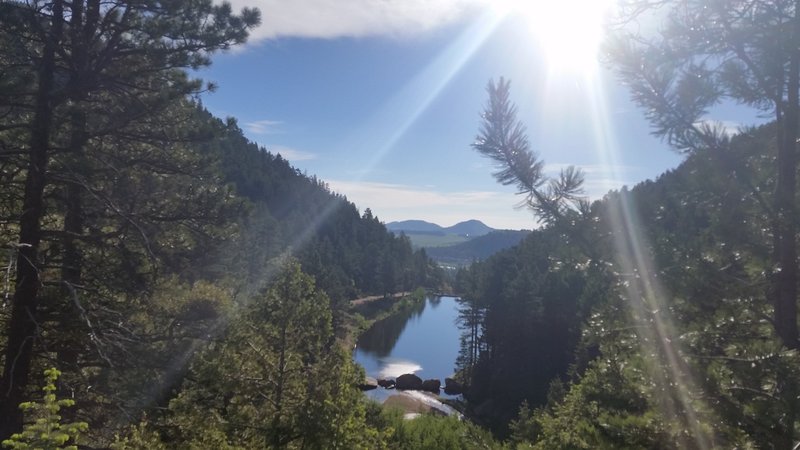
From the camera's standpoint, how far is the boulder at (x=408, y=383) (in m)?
42.2

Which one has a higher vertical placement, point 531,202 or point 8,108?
point 8,108

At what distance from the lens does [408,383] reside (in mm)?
42344

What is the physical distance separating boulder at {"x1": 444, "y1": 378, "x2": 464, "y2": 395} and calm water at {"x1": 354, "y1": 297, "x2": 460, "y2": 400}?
3.20 meters

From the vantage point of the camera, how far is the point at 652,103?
4285 mm

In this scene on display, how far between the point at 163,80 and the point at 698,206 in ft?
27.1

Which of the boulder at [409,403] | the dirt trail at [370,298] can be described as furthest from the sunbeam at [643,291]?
the dirt trail at [370,298]

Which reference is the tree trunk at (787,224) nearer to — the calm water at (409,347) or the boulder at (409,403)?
the boulder at (409,403)

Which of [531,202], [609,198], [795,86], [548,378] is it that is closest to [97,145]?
[531,202]

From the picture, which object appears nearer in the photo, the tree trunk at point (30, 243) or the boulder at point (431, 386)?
the tree trunk at point (30, 243)

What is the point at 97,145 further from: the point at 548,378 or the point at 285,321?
the point at 548,378

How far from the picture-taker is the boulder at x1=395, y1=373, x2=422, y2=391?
42.2 metres

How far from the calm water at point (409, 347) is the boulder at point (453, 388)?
126 inches

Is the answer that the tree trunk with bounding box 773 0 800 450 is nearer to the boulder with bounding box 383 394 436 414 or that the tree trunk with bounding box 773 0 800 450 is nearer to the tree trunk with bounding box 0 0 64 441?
the tree trunk with bounding box 0 0 64 441

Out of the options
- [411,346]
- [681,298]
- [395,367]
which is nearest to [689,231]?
[681,298]
